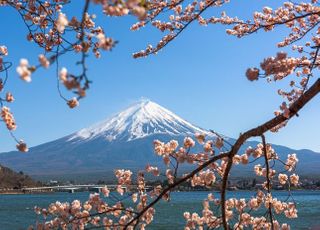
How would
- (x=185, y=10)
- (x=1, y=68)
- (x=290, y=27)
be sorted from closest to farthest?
(x=1, y=68)
(x=185, y=10)
(x=290, y=27)

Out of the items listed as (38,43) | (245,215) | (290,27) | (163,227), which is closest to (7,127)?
(38,43)

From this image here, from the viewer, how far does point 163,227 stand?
25.8 meters

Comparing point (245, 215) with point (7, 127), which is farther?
point (245, 215)

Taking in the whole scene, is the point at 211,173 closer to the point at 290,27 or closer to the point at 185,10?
the point at 185,10

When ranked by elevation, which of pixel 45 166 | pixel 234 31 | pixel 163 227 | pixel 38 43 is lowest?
pixel 163 227

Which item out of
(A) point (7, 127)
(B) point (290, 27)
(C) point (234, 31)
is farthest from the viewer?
(B) point (290, 27)

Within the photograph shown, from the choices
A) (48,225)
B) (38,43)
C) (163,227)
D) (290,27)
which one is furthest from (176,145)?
(163,227)

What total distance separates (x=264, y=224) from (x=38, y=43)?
7.97ft

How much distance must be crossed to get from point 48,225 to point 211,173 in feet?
4.15

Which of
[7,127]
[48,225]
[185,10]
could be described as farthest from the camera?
[185,10]

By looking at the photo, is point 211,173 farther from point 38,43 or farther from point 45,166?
point 45,166

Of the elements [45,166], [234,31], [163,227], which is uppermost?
[45,166]

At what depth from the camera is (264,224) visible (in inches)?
181

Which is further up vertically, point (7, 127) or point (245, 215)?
point (7, 127)
